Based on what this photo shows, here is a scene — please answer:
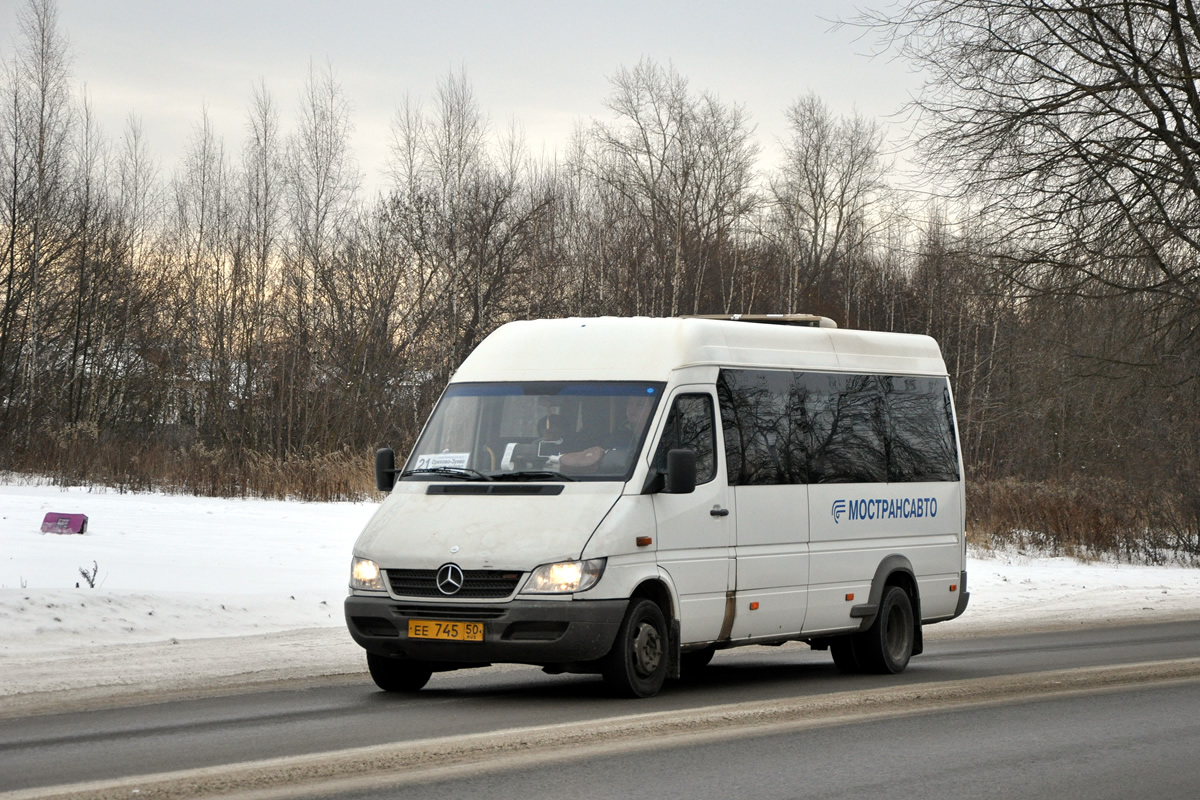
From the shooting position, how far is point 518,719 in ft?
28.3

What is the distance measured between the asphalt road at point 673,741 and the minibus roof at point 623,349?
89.3 inches

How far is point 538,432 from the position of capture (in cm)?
1002

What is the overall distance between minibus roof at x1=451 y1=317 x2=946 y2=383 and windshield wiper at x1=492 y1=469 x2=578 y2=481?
86 centimetres

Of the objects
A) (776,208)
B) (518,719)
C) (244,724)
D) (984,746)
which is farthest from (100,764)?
(776,208)

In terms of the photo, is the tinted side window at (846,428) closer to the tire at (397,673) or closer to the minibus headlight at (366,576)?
the tire at (397,673)

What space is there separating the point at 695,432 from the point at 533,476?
4.19ft

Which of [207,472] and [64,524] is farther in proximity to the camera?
[207,472]

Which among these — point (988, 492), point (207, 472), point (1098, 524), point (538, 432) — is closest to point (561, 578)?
point (538, 432)

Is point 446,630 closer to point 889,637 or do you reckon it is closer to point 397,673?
point 397,673

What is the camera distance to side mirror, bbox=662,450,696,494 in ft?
31.1

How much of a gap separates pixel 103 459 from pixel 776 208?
128 feet

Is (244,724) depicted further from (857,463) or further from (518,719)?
(857,463)

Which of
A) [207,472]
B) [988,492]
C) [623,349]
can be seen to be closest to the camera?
[623,349]

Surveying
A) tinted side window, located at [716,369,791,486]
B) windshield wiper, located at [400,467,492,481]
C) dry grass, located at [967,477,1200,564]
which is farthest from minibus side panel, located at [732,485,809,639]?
dry grass, located at [967,477,1200,564]
